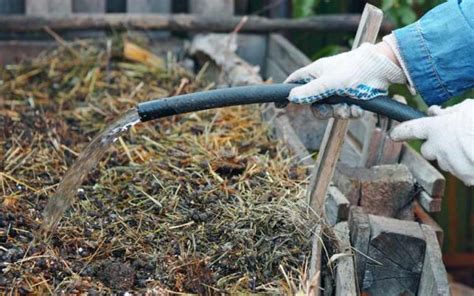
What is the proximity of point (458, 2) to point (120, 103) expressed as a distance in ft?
5.85

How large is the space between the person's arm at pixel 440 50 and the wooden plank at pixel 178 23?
2.28 meters

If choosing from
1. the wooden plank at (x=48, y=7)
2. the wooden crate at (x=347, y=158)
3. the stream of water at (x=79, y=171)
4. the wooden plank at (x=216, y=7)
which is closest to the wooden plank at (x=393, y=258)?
the wooden crate at (x=347, y=158)

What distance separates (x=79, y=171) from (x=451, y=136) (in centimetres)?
111

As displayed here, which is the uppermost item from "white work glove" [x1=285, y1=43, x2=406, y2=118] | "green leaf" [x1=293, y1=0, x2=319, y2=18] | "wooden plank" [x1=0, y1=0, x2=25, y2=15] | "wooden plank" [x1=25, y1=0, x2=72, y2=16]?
"white work glove" [x1=285, y1=43, x2=406, y2=118]

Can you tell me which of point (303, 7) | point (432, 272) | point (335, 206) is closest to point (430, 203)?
point (335, 206)

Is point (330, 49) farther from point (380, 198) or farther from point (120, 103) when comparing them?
point (380, 198)

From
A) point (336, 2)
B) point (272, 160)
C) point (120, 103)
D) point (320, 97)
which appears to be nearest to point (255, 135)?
point (272, 160)

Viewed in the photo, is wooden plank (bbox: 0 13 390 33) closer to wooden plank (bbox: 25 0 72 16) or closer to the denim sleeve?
wooden plank (bbox: 25 0 72 16)

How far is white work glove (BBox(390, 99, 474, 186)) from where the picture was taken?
2420 mm

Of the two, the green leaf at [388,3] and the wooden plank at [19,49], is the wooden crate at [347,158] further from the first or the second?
the green leaf at [388,3]

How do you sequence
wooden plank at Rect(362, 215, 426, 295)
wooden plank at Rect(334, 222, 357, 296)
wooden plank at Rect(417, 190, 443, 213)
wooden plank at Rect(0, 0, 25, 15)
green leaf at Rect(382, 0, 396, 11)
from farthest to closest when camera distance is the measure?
wooden plank at Rect(0, 0, 25, 15)
green leaf at Rect(382, 0, 396, 11)
wooden plank at Rect(417, 190, 443, 213)
wooden plank at Rect(362, 215, 426, 295)
wooden plank at Rect(334, 222, 357, 296)

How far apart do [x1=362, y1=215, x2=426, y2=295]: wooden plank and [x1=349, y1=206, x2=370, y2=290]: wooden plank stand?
11 millimetres

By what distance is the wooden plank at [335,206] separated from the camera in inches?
112

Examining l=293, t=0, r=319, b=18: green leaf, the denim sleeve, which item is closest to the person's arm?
the denim sleeve
